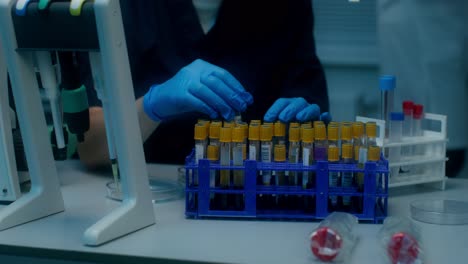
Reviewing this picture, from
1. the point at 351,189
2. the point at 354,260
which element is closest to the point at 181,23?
the point at 351,189

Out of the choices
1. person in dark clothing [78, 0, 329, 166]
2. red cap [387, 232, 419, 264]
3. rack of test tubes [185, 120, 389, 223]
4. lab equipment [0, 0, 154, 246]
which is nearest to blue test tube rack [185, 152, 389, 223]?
rack of test tubes [185, 120, 389, 223]

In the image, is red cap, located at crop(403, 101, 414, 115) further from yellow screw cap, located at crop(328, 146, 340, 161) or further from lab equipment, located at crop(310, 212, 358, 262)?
lab equipment, located at crop(310, 212, 358, 262)

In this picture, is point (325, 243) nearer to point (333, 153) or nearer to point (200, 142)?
point (333, 153)

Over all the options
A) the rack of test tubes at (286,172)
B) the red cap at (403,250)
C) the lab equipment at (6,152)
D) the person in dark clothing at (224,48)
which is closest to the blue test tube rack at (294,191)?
the rack of test tubes at (286,172)

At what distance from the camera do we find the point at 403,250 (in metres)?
0.92

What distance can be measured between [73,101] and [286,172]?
1.48ft

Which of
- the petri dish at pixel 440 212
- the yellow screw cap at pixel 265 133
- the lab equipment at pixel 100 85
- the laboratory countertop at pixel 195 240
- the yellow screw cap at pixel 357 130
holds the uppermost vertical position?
the lab equipment at pixel 100 85

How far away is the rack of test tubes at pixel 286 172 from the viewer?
45.0 inches

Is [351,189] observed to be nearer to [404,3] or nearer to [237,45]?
[237,45]

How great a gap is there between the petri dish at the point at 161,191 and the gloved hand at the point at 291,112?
10.8 inches

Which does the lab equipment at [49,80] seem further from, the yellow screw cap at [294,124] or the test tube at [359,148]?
the test tube at [359,148]

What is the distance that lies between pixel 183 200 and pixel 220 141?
0.22 m

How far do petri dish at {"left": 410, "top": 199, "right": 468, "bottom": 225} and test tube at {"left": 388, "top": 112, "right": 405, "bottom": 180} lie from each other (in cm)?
10

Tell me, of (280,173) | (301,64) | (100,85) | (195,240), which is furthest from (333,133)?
(301,64)
